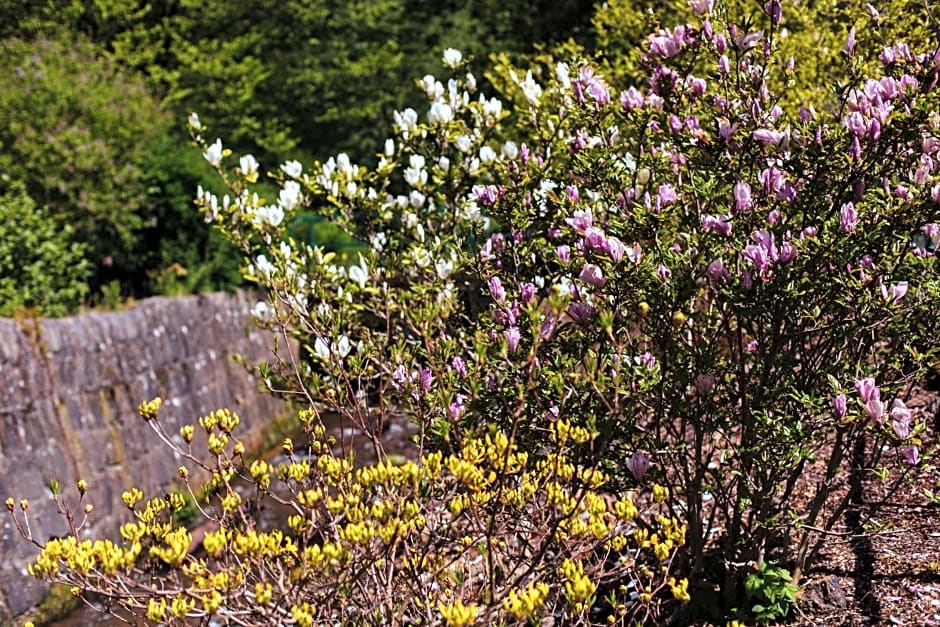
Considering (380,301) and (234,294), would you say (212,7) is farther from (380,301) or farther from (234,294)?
(380,301)

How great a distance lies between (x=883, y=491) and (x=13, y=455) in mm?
4730

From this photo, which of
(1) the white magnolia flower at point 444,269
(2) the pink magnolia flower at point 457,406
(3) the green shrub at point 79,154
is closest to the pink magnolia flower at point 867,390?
(2) the pink magnolia flower at point 457,406

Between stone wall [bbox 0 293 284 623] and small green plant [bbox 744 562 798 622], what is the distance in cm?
277

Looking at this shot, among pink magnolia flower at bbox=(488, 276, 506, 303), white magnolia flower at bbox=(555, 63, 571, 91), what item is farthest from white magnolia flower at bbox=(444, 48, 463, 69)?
pink magnolia flower at bbox=(488, 276, 506, 303)

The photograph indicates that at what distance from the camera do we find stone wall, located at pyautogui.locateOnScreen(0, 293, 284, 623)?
218 inches

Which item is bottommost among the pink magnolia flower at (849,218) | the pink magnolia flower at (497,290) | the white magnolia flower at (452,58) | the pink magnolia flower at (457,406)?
the pink magnolia flower at (457,406)

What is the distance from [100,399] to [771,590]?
4.99m

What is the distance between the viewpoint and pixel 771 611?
304 cm

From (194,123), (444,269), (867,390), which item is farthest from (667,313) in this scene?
(194,123)

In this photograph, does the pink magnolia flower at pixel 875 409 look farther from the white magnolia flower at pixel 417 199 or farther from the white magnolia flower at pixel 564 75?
the white magnolia flower at pixel 417 199

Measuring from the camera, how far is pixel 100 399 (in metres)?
6.50

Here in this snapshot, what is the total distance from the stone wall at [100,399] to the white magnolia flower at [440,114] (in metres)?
1.97

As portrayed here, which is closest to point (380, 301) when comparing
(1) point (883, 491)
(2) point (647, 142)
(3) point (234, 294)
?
(2) point (647, 142)

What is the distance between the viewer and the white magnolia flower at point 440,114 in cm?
360
